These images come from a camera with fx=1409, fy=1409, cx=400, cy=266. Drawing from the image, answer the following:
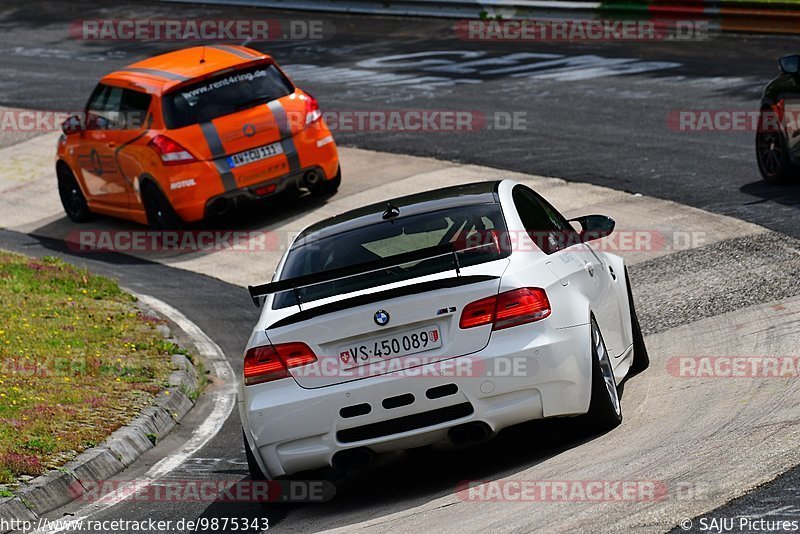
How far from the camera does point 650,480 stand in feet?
21.2

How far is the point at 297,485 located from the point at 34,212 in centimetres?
1169

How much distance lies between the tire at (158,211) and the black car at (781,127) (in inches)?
252

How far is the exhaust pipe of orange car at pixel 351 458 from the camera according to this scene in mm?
7117

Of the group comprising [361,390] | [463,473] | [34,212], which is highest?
[361,390]

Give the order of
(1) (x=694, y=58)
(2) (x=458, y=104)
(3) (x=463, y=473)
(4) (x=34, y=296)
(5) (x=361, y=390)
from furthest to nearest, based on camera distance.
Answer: (1) (x=694, y=58)
(2) (x=458, y=104)
(4) (x=34, y=296)
(3) (x=463, y=473)
(5) (x=361, y=390)

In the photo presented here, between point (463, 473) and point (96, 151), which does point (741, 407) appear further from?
point (96, 151)

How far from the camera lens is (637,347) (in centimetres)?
908

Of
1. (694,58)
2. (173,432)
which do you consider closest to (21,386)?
(173,432)

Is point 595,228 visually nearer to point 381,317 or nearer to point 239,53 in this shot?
point 381,317

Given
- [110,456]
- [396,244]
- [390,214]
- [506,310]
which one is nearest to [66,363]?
[110,456]

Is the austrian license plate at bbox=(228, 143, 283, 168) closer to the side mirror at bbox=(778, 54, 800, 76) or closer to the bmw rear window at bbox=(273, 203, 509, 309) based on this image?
the side mirror at bbox=(778, 54, 800, 76)

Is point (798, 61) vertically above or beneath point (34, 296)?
above

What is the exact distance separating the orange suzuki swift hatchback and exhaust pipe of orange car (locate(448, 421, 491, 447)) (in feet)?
29.7

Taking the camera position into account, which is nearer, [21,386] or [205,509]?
[205,509]
